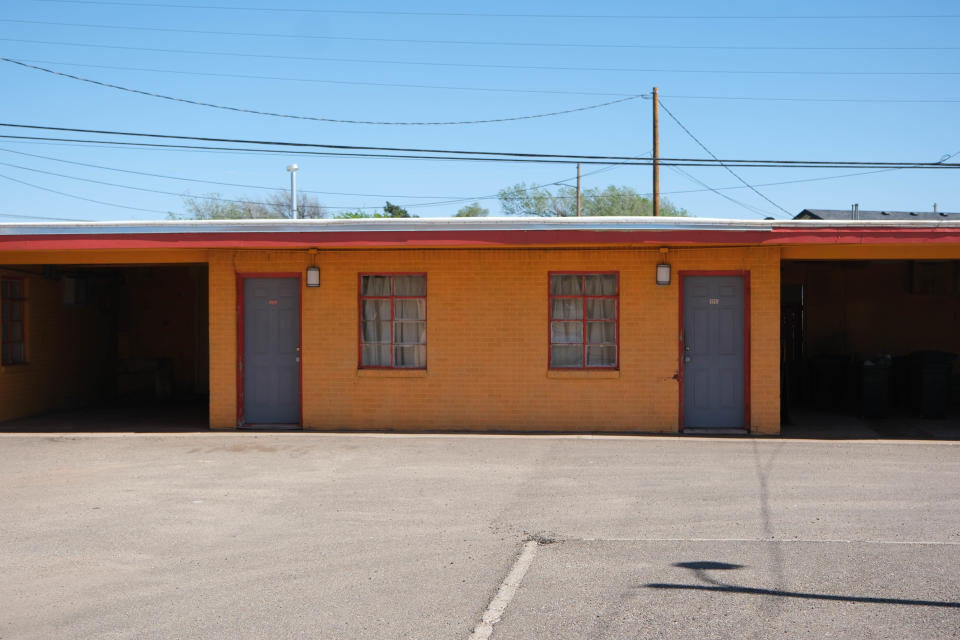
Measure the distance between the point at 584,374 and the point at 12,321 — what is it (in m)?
9.27

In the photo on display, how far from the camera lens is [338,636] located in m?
5.14

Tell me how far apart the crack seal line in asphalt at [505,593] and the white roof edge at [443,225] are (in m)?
6.35

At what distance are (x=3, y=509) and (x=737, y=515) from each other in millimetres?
6623

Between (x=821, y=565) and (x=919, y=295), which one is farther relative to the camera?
(x=919, y=295)

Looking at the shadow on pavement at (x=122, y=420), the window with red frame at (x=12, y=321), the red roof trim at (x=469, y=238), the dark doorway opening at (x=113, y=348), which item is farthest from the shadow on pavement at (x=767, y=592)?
the window with red frame at (x=12, y=321)

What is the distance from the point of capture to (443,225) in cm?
1299

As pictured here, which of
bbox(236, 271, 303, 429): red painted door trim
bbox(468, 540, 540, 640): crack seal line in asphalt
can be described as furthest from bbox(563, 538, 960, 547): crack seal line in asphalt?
bbox(236, 271, 303, 429): red painted door trim

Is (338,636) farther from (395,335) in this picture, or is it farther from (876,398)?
(876,398)

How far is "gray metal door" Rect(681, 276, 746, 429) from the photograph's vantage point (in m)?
13.4

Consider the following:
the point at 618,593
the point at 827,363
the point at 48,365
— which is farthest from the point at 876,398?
the point at 48,365

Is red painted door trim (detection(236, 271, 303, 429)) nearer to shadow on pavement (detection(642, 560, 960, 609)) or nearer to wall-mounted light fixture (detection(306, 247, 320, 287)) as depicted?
wall-mounted light fixture (detection(306, 247, 320, 287))

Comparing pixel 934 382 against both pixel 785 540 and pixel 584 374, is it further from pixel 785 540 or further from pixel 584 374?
pixel 785 540

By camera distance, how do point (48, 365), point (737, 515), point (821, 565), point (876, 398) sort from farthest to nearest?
point (48, 365), point (876, 398), point (737, 515), point (821, 565)

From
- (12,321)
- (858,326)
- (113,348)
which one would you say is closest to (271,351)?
(12,321)
